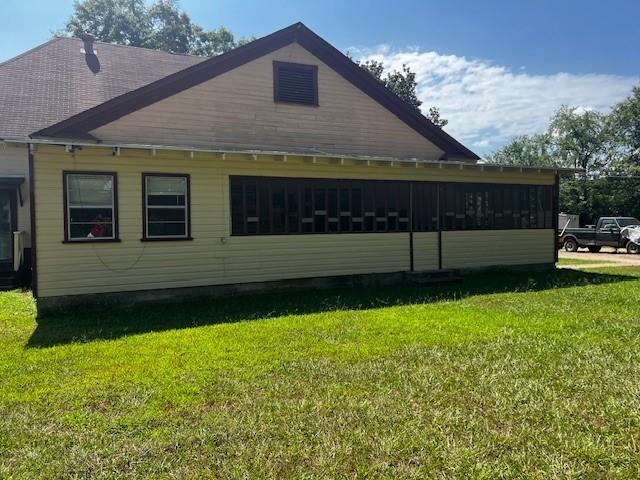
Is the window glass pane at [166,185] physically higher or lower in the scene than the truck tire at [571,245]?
higher

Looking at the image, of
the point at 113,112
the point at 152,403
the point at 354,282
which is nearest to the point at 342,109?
the point at 354,282

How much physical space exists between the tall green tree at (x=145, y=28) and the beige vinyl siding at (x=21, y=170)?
2317cm

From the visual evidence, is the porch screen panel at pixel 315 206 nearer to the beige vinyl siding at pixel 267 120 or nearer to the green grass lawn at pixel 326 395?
the beige vinyl siding at pixel 267 120

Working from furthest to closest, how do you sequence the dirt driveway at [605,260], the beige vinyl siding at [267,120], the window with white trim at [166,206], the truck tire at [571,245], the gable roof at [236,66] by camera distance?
1. the truck tire at [571,245]
2. the dirt driveway at [605,260]
3. the beige vinyl siding at [267,120]
4. the gable roof at [236,66]
5. the window with white trim at [166,206]

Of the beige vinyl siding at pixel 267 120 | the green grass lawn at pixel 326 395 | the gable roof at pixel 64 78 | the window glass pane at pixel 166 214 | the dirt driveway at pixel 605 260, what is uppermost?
the gable roof at pixel 64 78

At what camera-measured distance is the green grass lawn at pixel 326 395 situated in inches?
122

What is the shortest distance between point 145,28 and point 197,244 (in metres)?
30.4

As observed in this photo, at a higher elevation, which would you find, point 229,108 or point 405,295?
point 229,108

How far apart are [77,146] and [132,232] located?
177 cm

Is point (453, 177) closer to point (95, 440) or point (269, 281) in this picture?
point (269, 281)

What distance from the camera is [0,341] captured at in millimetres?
6406

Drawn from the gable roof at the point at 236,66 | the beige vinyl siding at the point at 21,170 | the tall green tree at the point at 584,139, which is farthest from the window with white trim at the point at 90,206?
the tall green tree at the point at 584,139

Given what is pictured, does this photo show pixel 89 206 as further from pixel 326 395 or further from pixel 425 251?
pixel 425 251

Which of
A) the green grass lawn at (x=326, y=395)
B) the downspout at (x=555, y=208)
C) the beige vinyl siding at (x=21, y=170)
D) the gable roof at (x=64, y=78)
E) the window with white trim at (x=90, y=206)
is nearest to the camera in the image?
the green grass lawn at (x=326, y=395)
